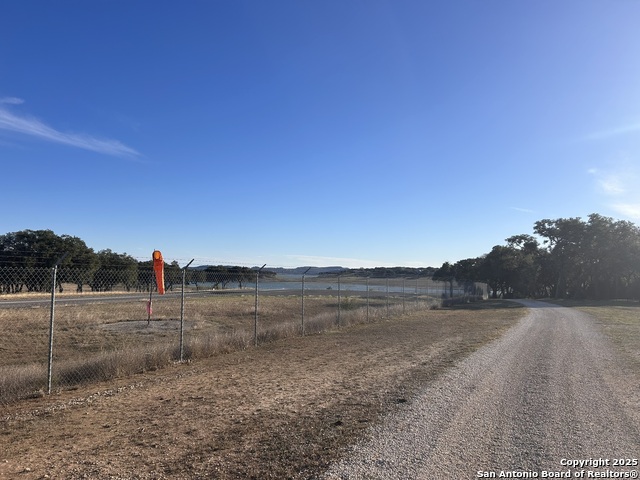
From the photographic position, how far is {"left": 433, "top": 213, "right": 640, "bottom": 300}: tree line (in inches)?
2196

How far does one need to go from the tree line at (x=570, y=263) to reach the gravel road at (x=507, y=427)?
44.0m

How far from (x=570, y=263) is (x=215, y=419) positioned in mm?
65366

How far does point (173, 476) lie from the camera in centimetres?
422

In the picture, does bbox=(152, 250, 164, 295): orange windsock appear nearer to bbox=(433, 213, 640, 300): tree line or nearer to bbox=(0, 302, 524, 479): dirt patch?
bbox=(0, 302, 524, 479): dirt patch

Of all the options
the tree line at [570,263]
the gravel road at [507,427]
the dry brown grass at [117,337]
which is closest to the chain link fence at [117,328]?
the dry brown grass at [117,337]

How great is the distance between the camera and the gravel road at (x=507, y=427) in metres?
4.33

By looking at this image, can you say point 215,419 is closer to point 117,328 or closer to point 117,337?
point 117,337

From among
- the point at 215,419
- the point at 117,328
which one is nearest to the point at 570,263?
the point at 117,328

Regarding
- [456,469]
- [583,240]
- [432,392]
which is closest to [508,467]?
[456,469]

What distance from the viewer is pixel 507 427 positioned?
550 centimetres

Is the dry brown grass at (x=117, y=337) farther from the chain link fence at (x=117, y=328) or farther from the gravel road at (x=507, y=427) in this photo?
the gravel road at (x=507, y=427)

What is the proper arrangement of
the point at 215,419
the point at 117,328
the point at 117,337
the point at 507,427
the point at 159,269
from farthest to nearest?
the point at 117,328 → the point at 117,337 → the point at 159,269 → the point at 215,419 → the point at 507,427

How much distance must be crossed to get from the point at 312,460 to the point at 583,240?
212ft

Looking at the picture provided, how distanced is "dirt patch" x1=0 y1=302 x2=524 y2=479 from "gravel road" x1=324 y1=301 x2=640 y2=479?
1.38 feet
